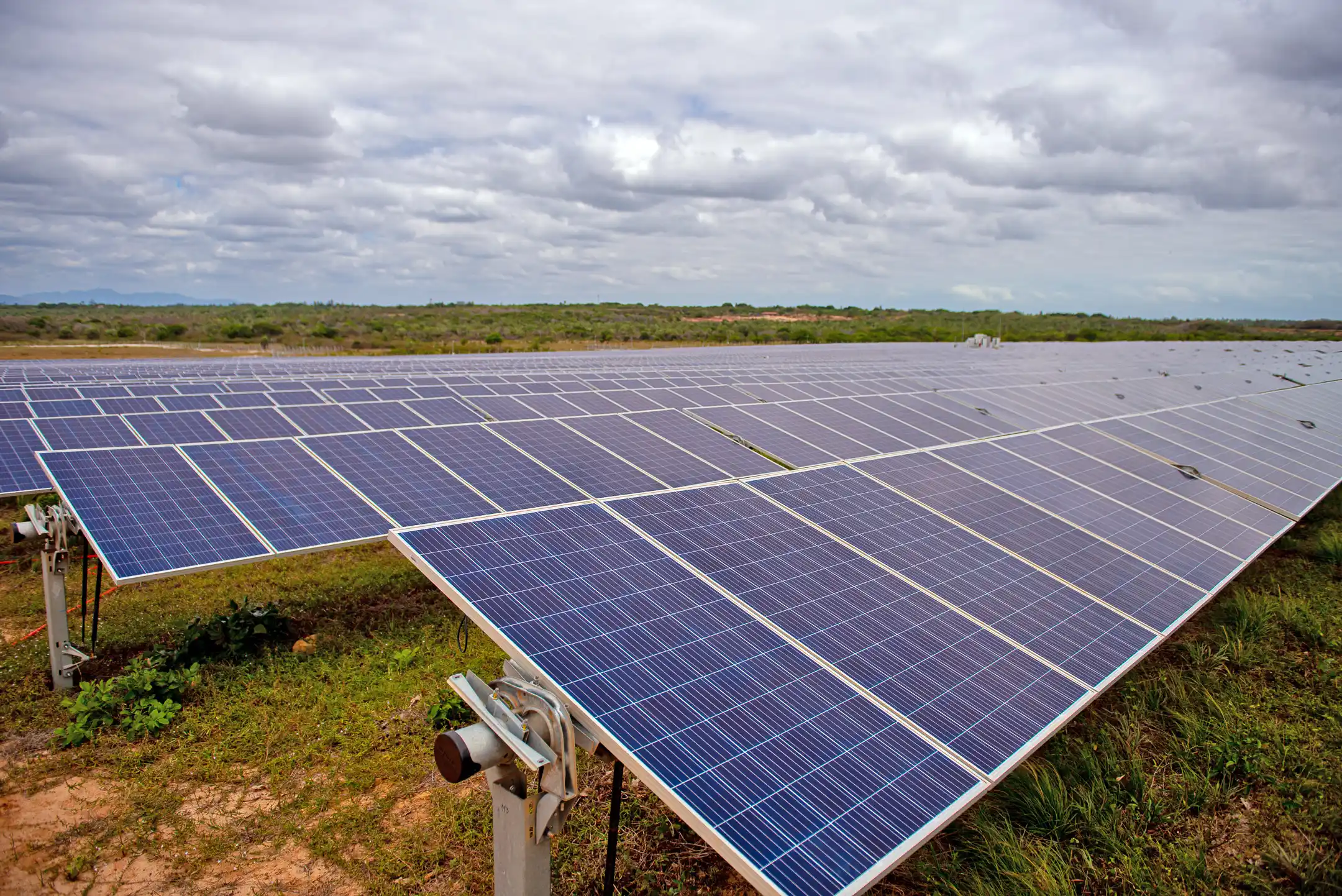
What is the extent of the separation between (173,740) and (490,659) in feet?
13.2

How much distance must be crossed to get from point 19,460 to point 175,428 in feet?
6.63

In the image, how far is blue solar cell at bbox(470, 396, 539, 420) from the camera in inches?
564

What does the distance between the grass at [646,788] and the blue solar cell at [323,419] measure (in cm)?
338

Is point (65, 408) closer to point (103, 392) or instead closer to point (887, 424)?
point (103, 392)

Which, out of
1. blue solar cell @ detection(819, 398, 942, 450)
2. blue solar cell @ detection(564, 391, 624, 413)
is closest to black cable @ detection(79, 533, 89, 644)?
blue solar cell @ detection(564, 391, 624, 413)

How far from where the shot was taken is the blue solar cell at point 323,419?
42.5 ft

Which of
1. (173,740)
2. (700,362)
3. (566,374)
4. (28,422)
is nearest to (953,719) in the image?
(173,740)

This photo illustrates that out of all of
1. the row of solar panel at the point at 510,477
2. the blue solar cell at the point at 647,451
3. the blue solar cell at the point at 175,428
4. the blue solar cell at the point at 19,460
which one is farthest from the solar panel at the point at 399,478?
the blue solar cell at the point at 19,460

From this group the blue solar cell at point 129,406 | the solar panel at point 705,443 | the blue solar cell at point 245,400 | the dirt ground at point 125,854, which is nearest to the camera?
the dirt ground at point 125,854

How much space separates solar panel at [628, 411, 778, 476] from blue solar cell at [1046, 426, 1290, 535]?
622 centimetres

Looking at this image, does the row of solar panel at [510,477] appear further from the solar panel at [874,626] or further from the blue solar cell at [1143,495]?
the solar panel at [874,626]

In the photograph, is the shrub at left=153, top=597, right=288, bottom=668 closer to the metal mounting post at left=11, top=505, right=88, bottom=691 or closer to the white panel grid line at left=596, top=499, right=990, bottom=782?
the metal mounting post at left=11, top=505, right=88, bottom=691

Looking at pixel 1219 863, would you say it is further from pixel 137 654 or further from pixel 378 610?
pixel 137 654

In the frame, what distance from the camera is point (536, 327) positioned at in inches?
3802
